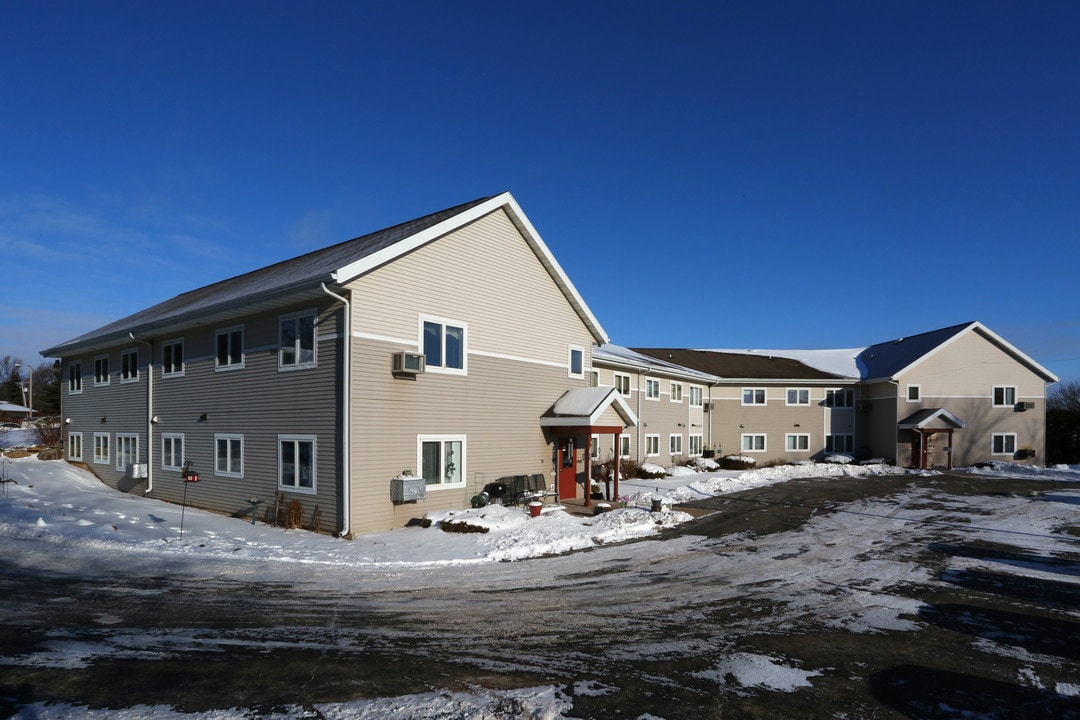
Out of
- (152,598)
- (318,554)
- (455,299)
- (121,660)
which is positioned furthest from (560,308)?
(121,660)

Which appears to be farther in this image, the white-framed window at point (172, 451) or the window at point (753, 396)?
the window at point (753, 396)

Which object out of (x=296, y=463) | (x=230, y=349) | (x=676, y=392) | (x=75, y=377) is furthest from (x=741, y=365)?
(x=75, y=377)

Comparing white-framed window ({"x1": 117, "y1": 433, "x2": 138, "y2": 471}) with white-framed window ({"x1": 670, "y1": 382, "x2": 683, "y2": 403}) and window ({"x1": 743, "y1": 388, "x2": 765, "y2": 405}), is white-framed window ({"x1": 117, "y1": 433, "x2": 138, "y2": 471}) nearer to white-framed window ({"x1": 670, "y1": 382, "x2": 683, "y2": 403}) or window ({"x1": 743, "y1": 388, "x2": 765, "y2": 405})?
white-framed window ({"x1": 670, "y1": 382, "x2": 683, "y2": 403})

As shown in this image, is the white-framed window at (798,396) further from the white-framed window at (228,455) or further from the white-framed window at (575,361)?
the white-framed window at (228,455)

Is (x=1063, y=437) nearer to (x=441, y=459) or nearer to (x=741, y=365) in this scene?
(x=741, y=365)

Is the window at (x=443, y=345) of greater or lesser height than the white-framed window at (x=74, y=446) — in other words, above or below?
above

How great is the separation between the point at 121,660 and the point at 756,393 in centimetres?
3900

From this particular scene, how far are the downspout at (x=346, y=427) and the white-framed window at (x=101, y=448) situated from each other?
1566cm

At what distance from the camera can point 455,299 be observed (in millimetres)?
18000

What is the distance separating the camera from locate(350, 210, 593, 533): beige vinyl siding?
50.6 feet

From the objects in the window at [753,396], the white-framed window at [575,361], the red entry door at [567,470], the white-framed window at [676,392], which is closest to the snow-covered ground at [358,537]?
the red entry door at [567,470]

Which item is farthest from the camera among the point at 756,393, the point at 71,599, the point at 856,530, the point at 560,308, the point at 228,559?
the point at 756,393

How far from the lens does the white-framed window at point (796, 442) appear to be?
134ft

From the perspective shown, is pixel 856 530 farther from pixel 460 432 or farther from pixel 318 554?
pixel 318 554
